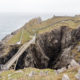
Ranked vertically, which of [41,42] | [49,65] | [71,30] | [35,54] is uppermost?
[71,30]

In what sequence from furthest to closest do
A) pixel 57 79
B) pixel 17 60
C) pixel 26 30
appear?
1. pixel 26 30
2. pixel 17 60
3. pixel 57 79

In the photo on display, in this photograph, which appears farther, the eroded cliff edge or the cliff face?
the cliff face

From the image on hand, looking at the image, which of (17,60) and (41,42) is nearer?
(17,60)

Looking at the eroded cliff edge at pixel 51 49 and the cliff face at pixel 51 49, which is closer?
the eroded cliff edge at pixel 51 49

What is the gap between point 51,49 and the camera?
8044 centimetres

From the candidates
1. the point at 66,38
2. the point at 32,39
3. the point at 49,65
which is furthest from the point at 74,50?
the point at 32,39

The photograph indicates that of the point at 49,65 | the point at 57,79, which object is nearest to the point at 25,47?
the point at 49,65

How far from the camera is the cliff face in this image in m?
71.9

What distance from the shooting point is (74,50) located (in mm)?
69500

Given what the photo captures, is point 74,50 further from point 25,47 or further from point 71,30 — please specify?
point 25,47

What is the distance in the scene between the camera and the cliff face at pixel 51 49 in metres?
71.9

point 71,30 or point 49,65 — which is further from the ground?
point 71,30

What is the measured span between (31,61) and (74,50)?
1763 centimetres

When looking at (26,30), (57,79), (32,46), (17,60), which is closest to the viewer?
(57,79)
